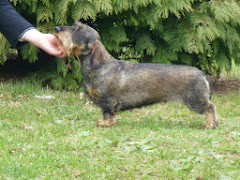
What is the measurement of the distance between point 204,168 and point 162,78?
2.00 m

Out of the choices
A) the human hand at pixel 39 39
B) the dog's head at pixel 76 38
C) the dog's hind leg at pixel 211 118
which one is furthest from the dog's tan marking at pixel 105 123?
the human hand at pixel 39 39

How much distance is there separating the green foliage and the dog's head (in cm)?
135

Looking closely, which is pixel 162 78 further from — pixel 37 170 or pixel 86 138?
pixel 37 170

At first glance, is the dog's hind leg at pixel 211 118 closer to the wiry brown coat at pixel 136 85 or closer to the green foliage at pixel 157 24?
the wiry brown coat at pixel 136 85

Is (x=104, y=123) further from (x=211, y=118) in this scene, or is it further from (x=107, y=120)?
(x=211, y=118)

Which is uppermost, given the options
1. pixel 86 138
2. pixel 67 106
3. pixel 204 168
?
pixel 204 168

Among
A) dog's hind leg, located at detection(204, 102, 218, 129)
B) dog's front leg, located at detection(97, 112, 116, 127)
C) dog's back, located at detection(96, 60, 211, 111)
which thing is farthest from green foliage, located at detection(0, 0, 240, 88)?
dog's front leg, located at detection(97, 112, 116, 127)

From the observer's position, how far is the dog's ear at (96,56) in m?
5.48

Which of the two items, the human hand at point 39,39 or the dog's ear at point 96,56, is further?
the dog's ear at point 96,56

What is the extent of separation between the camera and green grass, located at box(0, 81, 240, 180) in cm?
388

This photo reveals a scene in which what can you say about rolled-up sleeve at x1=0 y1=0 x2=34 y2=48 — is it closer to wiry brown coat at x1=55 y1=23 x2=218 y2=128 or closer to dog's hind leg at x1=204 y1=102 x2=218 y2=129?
wiry brown coat at x1=55 y1=23 x2=218 y2=128

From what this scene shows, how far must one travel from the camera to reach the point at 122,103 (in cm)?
573

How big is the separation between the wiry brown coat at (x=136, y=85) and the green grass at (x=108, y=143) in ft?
1.02

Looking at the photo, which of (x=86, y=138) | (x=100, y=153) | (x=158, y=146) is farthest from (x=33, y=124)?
(x=158, y=146)
